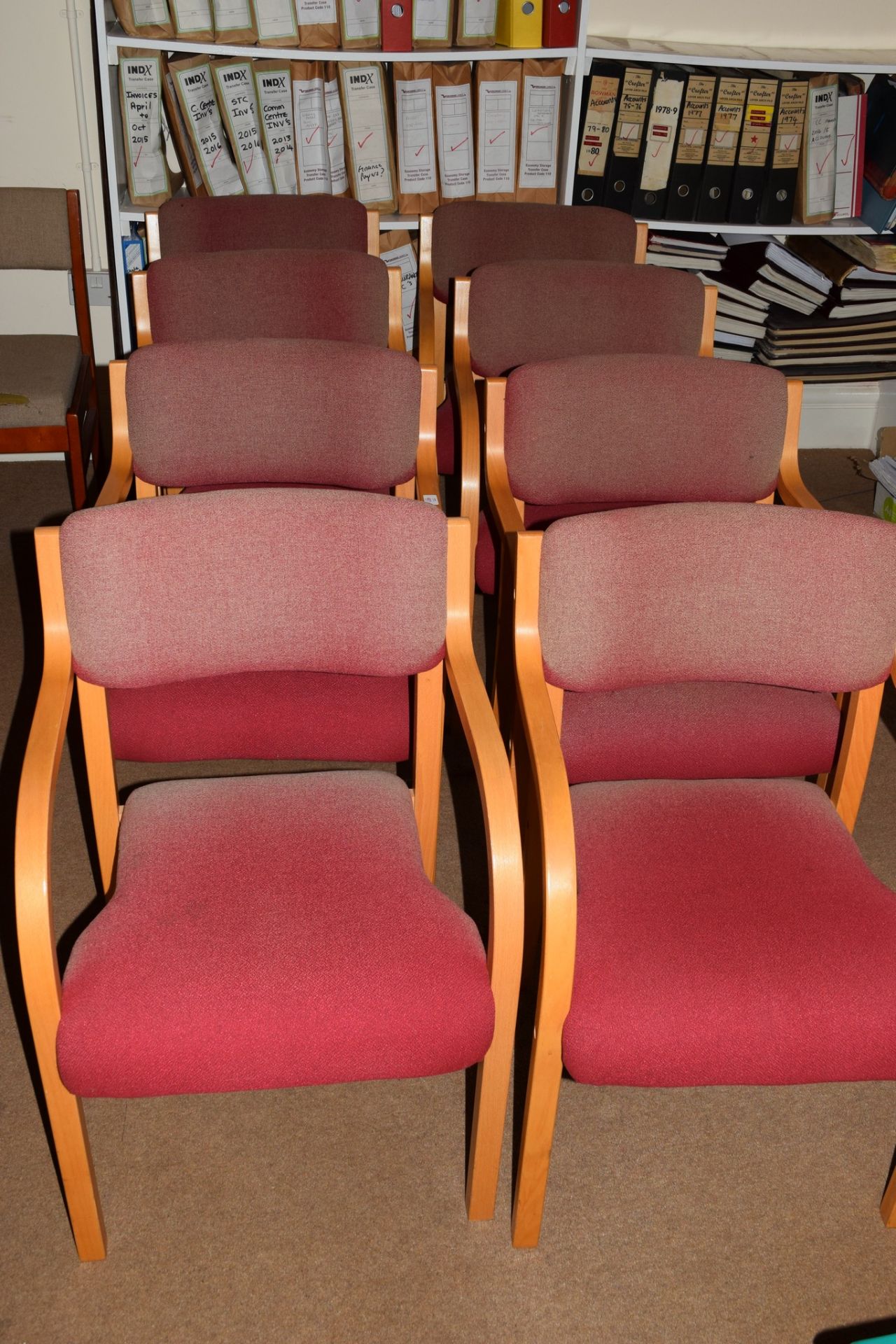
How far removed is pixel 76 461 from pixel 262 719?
5.24 feet

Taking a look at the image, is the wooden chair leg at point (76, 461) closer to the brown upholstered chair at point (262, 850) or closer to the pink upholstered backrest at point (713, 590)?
the brown upholstered chair at point (262, 850)

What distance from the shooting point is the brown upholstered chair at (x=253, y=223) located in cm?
275

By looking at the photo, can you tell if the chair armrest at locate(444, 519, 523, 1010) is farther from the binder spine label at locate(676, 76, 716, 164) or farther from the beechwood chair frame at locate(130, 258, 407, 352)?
the binder spine label at locate(676, 76, 716, 164)

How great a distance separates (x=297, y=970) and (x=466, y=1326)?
1.75 ft

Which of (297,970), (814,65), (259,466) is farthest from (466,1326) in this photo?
(814,65)

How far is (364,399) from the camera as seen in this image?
2.00 m

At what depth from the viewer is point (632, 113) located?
3.32 metres

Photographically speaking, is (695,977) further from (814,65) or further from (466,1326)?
(814,65)

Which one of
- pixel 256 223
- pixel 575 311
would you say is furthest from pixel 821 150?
pixel 256 223

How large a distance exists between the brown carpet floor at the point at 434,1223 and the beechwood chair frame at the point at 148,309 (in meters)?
1.37

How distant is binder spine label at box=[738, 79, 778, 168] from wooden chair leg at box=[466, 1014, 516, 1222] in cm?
290

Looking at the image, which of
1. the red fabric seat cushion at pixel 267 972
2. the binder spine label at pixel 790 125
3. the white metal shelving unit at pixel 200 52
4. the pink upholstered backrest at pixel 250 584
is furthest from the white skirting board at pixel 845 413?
the red fabric seat cushion at pixel 267 972

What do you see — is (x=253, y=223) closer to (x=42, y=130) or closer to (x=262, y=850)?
(x=42, y=130)

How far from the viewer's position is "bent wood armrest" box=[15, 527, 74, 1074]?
1250 mm
